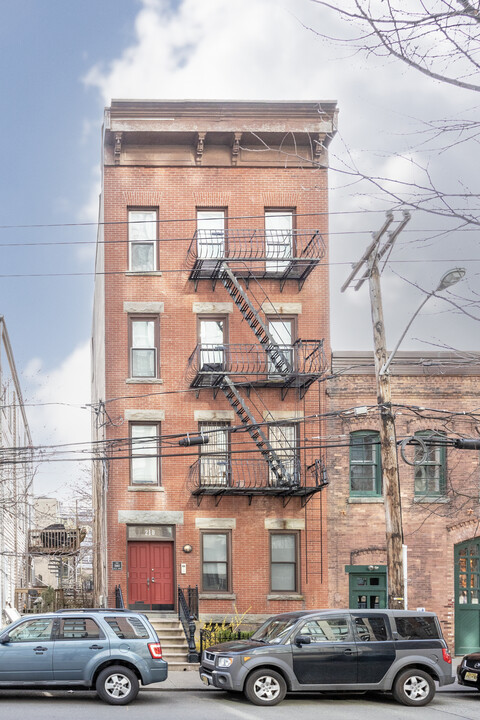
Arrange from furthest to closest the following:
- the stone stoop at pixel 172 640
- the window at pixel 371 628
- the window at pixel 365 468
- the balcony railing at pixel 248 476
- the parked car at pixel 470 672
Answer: the window at pixel 365 468
the balcony railing at pixel 248 476
the stone stoop at pixel 172 640
the parked car at pixel 470 672
the window at pixel 371 628

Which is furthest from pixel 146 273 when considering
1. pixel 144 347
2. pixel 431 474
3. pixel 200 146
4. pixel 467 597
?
pixel 467 597

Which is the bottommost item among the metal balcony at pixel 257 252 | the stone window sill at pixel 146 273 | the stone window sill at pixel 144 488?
the stone window sill at pixel 144 488

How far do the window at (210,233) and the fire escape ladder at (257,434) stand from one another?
13.1ft

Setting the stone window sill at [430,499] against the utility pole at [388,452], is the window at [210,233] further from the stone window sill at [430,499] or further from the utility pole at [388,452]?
the stone window sill at [430,499]

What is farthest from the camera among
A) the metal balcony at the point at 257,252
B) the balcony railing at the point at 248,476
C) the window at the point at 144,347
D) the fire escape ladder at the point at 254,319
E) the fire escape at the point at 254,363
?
the window at the point at 144,347

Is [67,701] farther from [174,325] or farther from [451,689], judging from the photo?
[174,325]

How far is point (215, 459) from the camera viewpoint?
29078 mm

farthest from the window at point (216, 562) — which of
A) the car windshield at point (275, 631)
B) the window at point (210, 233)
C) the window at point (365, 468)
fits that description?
the car windshield at point (275, 631)

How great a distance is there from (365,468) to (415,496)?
5.49 ft

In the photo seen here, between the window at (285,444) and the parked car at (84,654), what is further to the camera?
the window at (285,444)

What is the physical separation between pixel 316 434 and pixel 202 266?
609 centimetres

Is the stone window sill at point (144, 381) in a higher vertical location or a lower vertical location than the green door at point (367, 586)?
higher

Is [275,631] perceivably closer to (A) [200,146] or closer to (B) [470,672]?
(B) [470,672]

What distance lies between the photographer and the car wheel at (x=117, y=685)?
56.7ft
